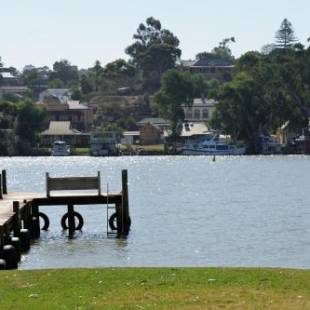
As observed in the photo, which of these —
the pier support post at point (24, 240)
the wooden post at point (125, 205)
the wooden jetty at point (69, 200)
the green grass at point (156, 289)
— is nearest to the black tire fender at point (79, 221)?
the wooden jetty at point (69, 200)

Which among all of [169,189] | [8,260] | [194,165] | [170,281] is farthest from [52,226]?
[194,165]

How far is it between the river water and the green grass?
13420mm

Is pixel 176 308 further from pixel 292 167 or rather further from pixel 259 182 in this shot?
pixel 292 167

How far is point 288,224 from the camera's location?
6081 centimetres

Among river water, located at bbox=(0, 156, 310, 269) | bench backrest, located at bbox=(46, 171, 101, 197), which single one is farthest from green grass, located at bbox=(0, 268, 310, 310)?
bench backrest, located at bbox=(46, 171, 101, 197)

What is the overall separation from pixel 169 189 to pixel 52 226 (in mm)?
47755

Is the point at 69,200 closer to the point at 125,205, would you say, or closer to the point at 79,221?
the point at 125,205

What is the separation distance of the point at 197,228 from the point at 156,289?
116 feet

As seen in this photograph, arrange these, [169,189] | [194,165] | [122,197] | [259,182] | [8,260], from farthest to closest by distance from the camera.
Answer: [194,165] < [259,182] < [169,189] < [122,197] < [8,260]

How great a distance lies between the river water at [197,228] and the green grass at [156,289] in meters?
13.4

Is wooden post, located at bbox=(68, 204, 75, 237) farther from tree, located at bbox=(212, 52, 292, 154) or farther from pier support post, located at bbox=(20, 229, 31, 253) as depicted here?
tree, located at bbox=(212, 52, 292, 154)

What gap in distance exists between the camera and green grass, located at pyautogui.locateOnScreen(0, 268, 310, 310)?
2138cm

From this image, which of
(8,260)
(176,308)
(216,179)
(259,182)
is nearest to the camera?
(176,308)

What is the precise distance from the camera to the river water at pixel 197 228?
42406mm
